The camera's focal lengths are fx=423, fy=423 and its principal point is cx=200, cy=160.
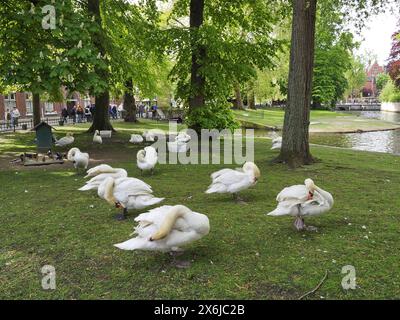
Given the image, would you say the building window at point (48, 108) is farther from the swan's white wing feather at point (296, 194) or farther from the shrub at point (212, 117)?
the swan's white wing feather at point (296, 194)

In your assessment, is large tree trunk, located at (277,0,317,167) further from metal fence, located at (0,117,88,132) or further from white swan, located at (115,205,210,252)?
metal fence, located at (0,117,88,132)

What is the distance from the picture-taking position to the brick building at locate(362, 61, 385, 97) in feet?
555

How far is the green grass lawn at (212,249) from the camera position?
5.01 metres

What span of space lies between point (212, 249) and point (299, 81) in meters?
8.01

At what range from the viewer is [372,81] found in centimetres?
17238

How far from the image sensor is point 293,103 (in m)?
12.9

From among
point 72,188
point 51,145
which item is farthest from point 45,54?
point 51,145

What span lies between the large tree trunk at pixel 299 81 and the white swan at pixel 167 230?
8.18m

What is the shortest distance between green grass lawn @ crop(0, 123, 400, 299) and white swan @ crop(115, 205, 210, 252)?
46 centimetres

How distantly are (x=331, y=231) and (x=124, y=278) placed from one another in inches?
137

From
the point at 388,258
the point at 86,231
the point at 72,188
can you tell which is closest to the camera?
the point at 388,258

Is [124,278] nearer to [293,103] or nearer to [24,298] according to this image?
[24,298]

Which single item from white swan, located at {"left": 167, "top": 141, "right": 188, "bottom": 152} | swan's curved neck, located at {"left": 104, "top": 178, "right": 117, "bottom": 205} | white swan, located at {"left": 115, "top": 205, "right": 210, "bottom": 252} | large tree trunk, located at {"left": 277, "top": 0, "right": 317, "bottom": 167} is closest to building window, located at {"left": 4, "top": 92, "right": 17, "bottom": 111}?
white swan, located at {"left": 167, "top": 141, "right": 188, "bottom": 152}

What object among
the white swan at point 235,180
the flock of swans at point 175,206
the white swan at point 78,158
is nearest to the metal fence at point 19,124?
the white swan at point 78,158
